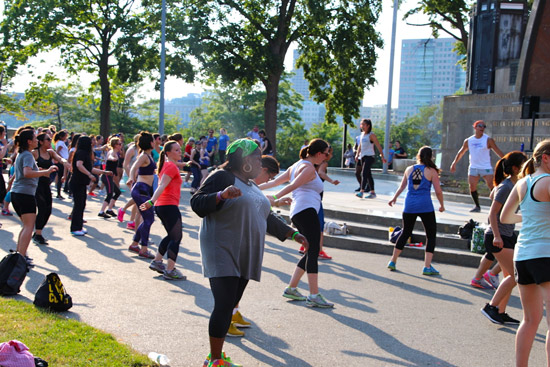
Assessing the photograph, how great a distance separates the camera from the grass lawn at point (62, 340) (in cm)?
446

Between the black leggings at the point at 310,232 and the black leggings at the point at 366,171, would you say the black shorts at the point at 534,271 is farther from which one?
the black leggings at the point at 366,171

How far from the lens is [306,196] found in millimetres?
6891

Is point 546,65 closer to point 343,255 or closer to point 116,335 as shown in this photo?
point 343,255

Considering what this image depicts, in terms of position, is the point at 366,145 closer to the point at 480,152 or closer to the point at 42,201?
the point at 480,152

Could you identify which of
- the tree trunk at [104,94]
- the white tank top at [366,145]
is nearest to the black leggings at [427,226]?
the white tank top at [366,145]

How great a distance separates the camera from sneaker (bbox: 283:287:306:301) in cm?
700

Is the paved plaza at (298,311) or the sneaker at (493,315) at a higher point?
the sneaker at (493,315)

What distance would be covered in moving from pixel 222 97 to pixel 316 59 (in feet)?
111

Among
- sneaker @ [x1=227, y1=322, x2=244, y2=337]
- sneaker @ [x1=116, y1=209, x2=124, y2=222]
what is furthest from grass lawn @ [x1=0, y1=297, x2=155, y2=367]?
sneaker @ [x1=116, y1=209, x2=124, y2=222]

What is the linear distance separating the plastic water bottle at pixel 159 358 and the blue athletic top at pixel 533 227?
2.77 metres

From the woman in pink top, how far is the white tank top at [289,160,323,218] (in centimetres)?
171

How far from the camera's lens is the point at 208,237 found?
14.1 feet

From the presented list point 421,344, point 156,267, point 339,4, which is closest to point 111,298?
point 156,267

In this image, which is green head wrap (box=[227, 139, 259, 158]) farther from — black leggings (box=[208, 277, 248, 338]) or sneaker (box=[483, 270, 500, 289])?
sneaker (box=[483, 270, 500, 289])
